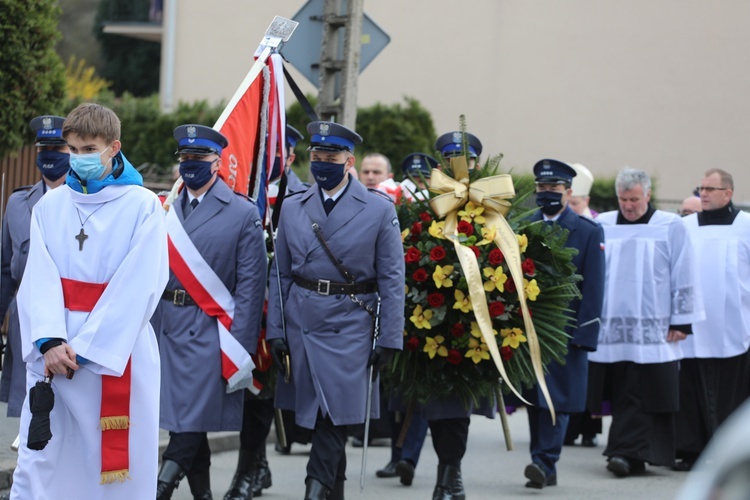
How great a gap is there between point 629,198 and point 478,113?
59.0 ft

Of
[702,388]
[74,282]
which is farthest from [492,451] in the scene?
Answer: [74,282]

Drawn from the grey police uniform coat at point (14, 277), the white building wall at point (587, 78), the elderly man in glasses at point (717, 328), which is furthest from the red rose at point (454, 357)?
the white building wall at point (587, 78)

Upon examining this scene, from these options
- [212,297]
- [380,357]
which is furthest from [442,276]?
[212,297]

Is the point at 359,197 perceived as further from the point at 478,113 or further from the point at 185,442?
the point at 478,113

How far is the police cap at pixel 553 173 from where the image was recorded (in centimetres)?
934

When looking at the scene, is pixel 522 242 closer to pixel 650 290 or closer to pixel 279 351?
pixel 279 351

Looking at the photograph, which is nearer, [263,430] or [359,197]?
[359,197]

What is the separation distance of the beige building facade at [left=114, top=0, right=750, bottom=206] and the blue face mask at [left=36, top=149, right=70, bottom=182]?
1999 cm

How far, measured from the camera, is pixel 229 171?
8297mm

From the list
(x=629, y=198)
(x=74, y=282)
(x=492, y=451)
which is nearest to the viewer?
(x=74, y=282)

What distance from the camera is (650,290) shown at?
33.1 feet

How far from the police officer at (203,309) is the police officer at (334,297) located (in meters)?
0.18

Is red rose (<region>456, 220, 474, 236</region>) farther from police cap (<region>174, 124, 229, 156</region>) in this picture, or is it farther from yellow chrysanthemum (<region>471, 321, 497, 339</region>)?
police cap (<region>174, 124, 229, 156</region>)

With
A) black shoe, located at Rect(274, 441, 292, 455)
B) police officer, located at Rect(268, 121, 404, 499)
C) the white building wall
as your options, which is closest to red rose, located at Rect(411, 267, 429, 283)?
police officer, located at Rect(268, 121, 404, 499)
